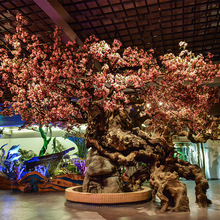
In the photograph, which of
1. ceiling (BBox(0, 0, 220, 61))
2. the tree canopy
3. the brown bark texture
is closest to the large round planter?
the brown bark texture

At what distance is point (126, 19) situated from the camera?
24.5ft

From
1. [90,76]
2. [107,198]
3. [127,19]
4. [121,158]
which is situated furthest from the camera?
[127,19]

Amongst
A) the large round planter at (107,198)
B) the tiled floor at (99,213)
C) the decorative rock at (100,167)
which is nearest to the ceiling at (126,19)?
the decorative rock at (100,167)

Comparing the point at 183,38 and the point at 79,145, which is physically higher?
the point at 183,38

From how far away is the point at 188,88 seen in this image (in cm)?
748

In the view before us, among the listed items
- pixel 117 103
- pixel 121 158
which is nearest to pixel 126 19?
pixel 117 103

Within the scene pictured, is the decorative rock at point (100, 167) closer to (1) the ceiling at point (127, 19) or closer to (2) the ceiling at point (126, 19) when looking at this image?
(2) the ceiling at point (126, 19)

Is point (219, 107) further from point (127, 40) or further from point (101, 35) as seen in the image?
point (101, 35)

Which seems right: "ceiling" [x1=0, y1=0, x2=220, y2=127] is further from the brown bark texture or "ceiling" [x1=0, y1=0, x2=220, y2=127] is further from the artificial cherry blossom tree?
the brown bark texture

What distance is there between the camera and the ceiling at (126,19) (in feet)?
21.8

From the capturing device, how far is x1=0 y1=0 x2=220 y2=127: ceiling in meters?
6.64

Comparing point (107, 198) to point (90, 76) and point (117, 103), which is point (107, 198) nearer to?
point (117, 103)

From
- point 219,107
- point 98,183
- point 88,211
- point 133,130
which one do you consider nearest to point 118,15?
point 133,130

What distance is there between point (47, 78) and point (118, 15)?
3.04 meters
